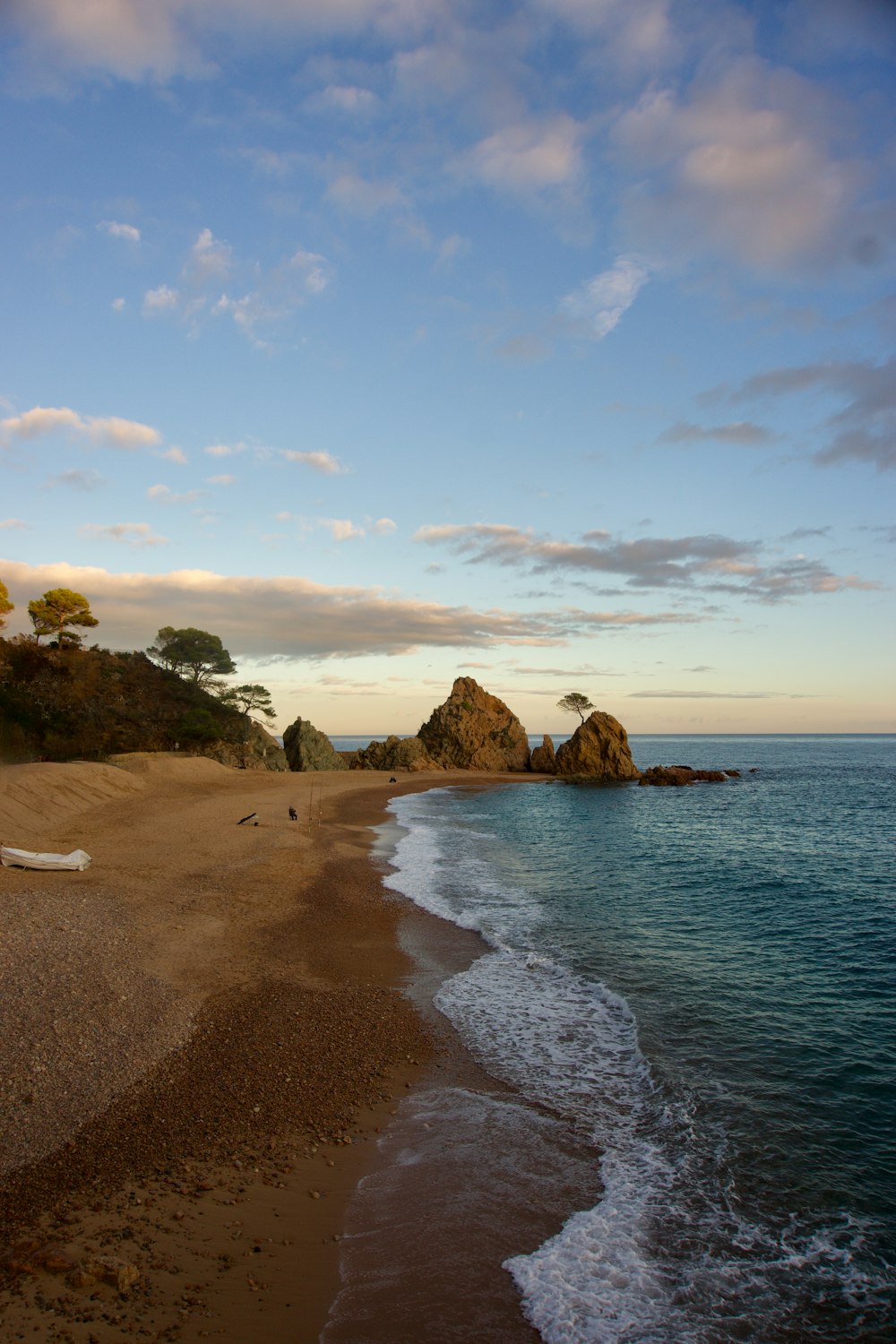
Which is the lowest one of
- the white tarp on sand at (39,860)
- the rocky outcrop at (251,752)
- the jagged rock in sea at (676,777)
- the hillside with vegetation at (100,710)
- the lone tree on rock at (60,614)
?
the jagged rock in sea at (676,777)

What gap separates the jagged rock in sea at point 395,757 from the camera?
8919 cm

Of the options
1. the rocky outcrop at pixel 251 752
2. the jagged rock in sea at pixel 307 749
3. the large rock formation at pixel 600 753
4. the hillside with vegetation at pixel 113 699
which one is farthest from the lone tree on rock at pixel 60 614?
the large rock formation at pixel 600 753

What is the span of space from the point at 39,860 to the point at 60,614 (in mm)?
45090

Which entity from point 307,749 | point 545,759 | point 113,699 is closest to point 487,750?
point 545,759

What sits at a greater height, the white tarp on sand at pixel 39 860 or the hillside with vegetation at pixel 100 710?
the hillside with vegetation at pixel 100 710

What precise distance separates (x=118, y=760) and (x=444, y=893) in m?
32.3

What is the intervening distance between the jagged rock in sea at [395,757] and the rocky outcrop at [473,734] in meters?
2.84

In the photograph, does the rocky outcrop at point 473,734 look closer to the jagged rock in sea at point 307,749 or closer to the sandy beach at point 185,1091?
the jagged rock in sea at point 307,749

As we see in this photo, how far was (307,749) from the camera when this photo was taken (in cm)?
7938

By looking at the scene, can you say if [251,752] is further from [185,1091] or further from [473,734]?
[185,1091]

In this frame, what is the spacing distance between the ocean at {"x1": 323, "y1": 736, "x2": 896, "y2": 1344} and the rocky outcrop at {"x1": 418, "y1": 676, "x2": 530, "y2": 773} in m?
70.8

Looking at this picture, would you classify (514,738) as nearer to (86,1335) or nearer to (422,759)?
(422,759)

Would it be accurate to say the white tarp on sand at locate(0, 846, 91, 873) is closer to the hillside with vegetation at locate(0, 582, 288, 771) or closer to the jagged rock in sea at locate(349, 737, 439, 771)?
the hillside with vegetation at locate(0, 582, 288, 771)

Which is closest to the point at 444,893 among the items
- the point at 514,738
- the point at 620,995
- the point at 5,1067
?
the point at 620,995
